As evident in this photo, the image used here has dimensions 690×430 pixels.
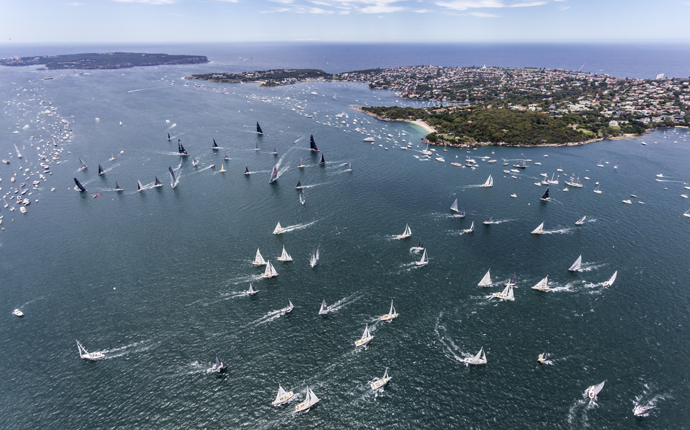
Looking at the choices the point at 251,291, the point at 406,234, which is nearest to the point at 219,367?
the point at 251,291

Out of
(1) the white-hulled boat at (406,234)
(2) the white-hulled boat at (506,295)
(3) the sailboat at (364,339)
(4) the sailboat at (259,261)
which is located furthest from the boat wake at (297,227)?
(2) the white-hulled boat at (506,295)

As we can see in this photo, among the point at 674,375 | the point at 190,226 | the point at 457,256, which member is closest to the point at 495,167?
the point at 457,256

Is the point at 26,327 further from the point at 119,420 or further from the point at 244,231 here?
the point at 244,231

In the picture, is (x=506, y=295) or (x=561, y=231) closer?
(x=506, y=295)

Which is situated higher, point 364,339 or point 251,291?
point 251,291

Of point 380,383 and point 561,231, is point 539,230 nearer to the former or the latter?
point 561,231

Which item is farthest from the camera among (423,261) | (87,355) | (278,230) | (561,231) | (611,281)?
(561,231)

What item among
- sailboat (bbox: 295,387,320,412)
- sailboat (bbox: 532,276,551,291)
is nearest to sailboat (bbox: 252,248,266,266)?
sailboat (bbox: 295,387,320,412)

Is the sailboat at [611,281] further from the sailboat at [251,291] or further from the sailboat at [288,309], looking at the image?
the sailboat at [251,291]
